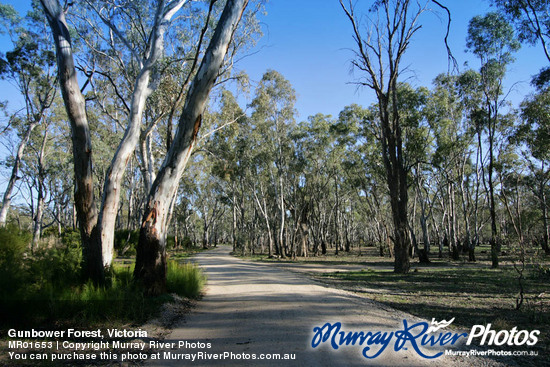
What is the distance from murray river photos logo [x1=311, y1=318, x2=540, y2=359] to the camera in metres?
3.84

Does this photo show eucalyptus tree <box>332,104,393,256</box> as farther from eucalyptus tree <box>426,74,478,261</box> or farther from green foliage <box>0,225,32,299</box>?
green foliage <box>0,225,32,299</box>

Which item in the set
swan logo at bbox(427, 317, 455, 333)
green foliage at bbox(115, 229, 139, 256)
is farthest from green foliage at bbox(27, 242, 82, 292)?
green foliage at bbox(115, 229, 139, 256)

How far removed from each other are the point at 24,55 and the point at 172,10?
12.7 metres

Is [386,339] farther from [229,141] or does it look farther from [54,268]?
[229,141]

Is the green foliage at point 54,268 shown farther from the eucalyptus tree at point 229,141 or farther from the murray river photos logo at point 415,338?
the eucalyptus tree at point 229,141

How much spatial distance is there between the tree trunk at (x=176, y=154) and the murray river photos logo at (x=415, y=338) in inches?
138

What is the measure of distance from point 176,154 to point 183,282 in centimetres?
308

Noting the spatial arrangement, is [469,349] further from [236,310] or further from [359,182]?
[359,182]

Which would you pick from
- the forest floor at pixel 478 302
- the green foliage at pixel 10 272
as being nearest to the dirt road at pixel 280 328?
the forest floor at pixel 478 302

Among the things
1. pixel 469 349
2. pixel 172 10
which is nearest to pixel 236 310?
pixel 469 349

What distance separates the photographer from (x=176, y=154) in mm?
6297

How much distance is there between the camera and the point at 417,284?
31.4ft

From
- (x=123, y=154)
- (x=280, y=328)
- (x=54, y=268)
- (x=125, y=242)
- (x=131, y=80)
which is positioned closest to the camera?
(x=280, y=328)

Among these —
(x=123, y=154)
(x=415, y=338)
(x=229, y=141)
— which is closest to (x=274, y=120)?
(x=229, y=141)
